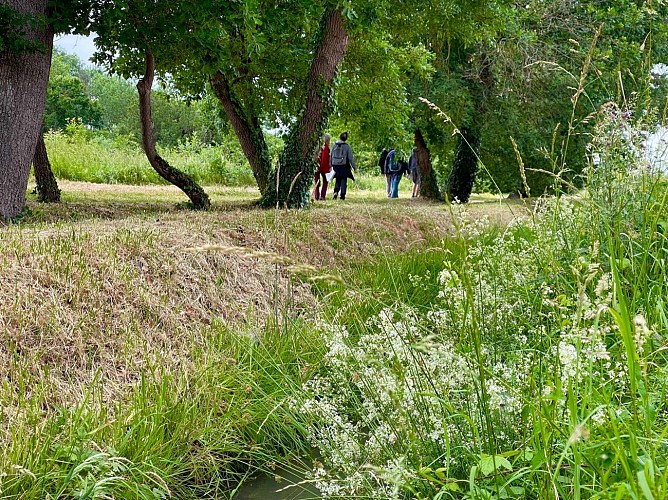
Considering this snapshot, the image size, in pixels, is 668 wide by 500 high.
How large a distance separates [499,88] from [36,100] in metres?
11.8

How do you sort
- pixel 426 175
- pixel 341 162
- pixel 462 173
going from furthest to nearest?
pixel 426 175
pixel 462 173
pixel 341 162

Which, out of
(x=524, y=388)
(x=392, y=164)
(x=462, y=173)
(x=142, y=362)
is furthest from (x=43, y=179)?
(x=392, y=164)

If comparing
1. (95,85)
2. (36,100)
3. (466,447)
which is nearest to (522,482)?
(466,447)

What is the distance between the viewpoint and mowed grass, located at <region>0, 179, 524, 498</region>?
3.18 metres

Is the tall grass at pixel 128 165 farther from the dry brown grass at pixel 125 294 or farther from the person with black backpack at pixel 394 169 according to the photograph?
the dry brown grass at pixel 125 294

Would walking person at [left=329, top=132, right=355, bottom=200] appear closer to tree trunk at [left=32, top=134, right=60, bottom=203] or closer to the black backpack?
the black backpack

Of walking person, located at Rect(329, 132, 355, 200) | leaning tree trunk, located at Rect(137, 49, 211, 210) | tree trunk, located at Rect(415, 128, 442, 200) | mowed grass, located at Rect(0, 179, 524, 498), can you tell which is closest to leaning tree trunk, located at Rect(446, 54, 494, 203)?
tree trunk, located at Rect(415, 128, 442, 200)

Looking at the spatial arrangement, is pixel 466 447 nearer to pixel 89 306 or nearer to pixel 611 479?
pixel 611 479

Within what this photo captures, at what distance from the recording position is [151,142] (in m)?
10.1

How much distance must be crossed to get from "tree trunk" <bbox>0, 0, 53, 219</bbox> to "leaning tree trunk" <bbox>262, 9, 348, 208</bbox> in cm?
401

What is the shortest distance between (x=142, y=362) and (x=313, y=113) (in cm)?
749

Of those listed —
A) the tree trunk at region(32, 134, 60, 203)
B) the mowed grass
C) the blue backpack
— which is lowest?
the mowed grass

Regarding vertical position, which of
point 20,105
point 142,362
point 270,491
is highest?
point 20,105

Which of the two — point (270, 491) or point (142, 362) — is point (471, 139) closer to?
point (142, 362)
